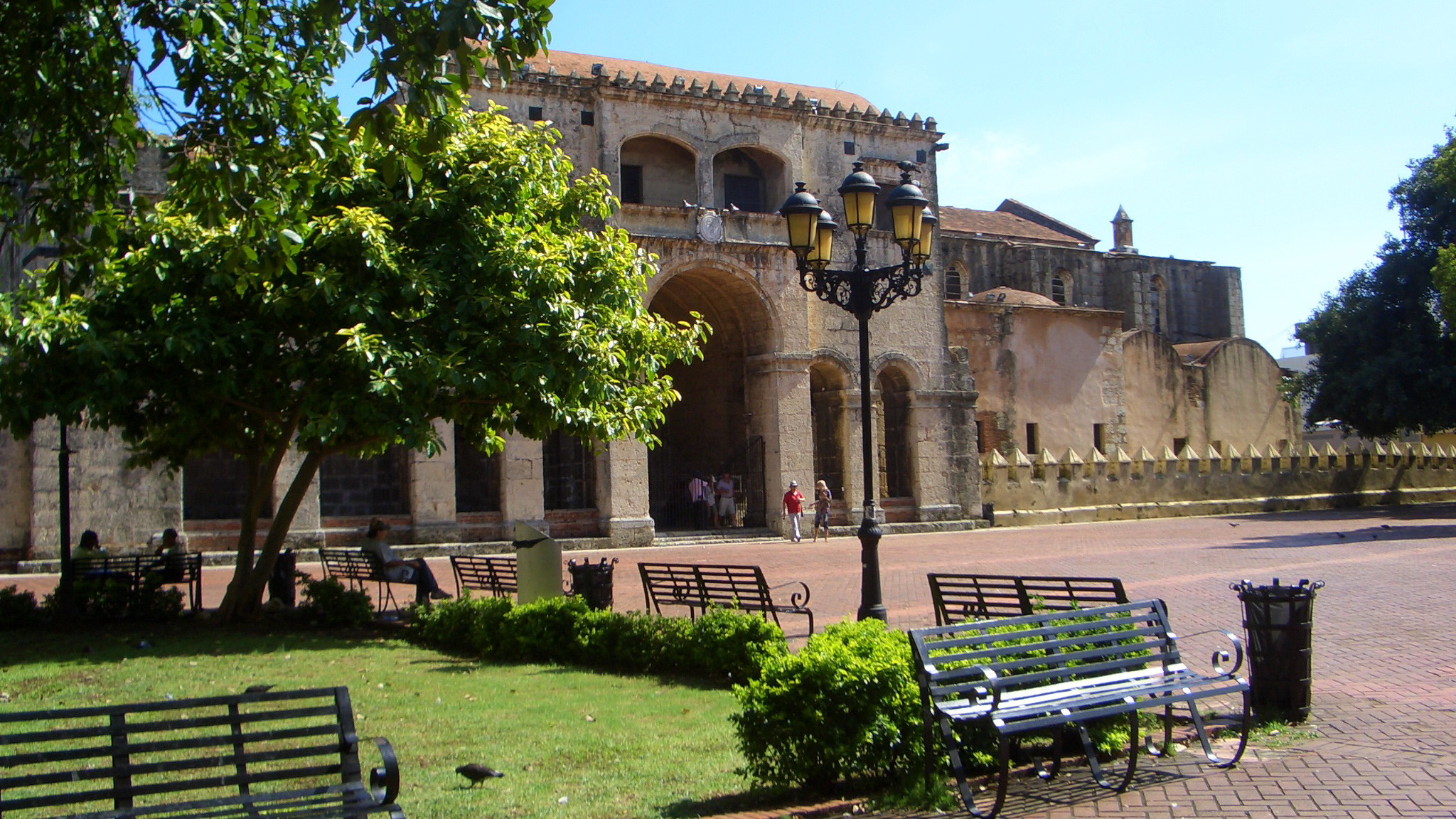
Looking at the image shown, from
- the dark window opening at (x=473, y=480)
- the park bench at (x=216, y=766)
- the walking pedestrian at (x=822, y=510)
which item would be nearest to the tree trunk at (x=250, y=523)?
the park bench at (x=216, y=766)

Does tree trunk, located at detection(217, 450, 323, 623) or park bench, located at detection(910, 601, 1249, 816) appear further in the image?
tree trunk, located at detection(217, 450, 323, 623)

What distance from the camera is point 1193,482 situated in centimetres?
3462

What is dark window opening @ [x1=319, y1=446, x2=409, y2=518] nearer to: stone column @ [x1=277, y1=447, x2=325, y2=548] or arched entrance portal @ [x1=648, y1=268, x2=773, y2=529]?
stone column @ [x1=277, y1=447, x2=325, y2=548]

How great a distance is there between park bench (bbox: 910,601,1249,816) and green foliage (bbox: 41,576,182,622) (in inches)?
434

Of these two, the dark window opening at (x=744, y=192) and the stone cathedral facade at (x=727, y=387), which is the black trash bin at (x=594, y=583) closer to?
the stone cathedral facade at (x=727, y=387)

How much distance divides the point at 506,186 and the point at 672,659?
6.28 metres

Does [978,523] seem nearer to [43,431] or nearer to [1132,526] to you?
[1132,526]

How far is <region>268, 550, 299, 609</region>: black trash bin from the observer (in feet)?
48.2

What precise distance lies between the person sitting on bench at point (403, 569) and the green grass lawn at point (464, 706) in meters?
1.61

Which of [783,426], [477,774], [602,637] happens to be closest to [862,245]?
[602,637]

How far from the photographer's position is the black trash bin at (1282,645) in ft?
24.4

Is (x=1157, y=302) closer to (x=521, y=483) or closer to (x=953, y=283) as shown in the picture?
(x=953, y=283)

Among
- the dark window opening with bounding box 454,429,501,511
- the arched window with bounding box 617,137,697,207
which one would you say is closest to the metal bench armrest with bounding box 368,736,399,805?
the dark window opening with bounding box 454,429,501,511

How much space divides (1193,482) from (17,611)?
30.0 m
